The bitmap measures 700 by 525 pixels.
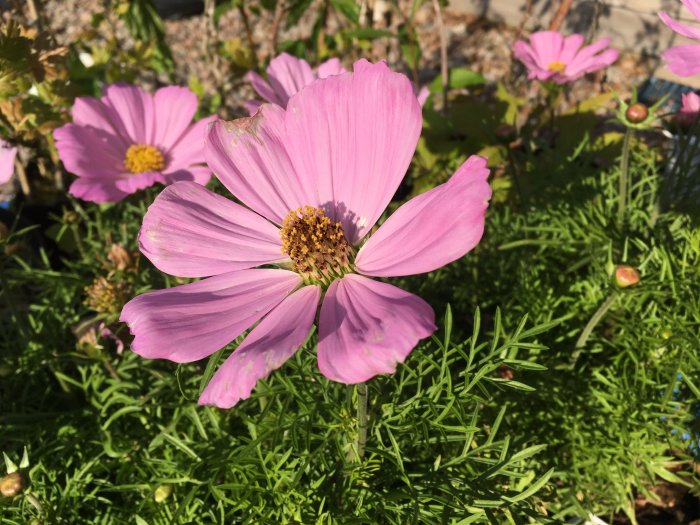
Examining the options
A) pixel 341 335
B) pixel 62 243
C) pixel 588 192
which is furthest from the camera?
pixel 62 243

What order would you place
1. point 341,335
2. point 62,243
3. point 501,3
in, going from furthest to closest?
point 501,3 → point 62,243 → point 341,335

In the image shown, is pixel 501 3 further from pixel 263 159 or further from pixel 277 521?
pixel 277 521

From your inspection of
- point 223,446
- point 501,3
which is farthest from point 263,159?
point 501,3

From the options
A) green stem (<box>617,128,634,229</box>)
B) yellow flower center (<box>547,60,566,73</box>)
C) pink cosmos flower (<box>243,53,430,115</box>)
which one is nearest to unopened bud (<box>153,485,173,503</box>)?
pink cosmos flower (<box>243,53,430,115</box>)

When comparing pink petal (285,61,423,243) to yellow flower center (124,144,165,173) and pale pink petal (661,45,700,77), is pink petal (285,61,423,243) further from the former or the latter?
yellow flower center (124,144,165,173)

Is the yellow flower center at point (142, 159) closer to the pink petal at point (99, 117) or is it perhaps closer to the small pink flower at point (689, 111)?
the pink petal at point (99, 117)

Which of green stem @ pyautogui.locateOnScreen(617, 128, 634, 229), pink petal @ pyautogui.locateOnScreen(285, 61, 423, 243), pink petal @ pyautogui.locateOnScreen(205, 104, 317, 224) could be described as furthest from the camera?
green stem @ pyautogui.locateOnScreen(617, 128, 634, 229)
